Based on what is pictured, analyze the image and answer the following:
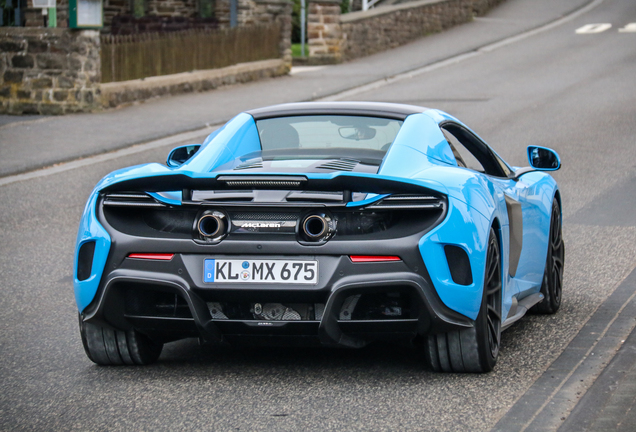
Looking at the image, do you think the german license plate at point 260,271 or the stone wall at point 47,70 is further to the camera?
the stone wall at point 47,70

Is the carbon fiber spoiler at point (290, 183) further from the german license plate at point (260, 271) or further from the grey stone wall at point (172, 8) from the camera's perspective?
the grey stone wall at point (172, 8)

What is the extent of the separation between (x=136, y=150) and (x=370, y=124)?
986 centimetres

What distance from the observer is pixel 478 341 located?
4652 millimetres

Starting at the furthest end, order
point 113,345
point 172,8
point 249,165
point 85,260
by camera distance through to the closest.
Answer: point 172,8
point 249,165
point 113,345
point 85,260

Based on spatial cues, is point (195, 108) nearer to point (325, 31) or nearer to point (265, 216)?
point (325, 31)

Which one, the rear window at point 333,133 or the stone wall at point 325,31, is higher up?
the stone wall at point 325,31

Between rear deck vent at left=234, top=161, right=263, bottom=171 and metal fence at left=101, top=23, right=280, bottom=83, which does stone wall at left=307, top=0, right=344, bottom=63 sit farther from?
rear deck vent at left=234, top=161, right=263, bottom=171

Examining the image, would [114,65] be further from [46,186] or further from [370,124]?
[370,124]

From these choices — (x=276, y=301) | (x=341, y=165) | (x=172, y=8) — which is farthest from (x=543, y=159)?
(x=172, y=8)

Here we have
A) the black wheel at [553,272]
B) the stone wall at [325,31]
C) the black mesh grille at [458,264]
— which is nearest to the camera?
the black mesh grille at [458,264]

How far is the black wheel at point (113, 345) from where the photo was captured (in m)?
4.95

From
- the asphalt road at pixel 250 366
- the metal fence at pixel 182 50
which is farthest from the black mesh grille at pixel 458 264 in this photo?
the metal fence at pixel 182 50

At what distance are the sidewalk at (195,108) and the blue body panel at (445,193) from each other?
8.22m

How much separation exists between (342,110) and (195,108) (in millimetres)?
14577
